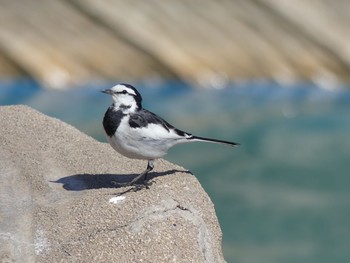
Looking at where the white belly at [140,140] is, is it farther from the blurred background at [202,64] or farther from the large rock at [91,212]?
the blurred background at [202,64]

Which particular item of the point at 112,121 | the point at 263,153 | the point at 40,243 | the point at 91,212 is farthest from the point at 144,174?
the point at 263,153

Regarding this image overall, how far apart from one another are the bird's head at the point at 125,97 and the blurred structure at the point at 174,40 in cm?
1031

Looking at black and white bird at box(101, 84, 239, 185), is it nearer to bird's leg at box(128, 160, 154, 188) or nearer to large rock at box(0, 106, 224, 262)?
bird's leg at box(128, 160, 154, 188)

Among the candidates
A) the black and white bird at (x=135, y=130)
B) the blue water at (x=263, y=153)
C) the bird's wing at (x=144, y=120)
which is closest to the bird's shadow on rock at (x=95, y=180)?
the black and white bird at (x=135, y=130)

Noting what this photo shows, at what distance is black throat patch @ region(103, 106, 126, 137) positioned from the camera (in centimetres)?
497

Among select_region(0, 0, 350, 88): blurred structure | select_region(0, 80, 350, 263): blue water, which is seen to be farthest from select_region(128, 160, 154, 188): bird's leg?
select_region(0, 0, 350, 88): blurred structure

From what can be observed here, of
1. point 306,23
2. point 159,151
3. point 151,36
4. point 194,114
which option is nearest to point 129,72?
point 151,36

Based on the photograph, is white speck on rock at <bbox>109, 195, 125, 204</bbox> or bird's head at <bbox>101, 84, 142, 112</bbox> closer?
white speck on rock at <bbox>109, 195, 125, 204</bbox>

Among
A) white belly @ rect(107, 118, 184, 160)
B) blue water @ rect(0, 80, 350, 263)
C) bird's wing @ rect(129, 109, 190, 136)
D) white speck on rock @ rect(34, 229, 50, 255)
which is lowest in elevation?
blue water @ rect(0, 80, 350, 263)

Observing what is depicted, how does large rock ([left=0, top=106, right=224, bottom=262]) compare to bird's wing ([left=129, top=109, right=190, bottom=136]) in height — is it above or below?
below

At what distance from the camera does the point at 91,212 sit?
15.5 ft

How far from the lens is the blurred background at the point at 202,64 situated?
14234 millimetres

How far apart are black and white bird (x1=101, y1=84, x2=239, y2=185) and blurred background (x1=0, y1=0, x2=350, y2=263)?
8.48m

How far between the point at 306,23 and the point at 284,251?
19.7 ft
